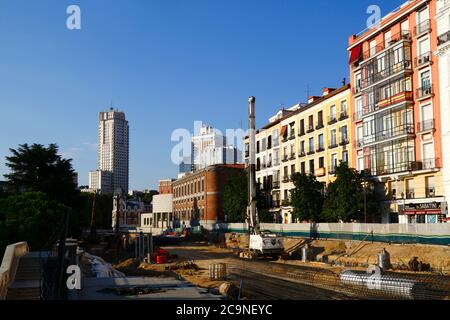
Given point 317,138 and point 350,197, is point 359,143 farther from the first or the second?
point 317,138

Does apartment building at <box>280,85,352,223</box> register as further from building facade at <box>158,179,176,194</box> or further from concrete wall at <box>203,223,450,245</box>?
building facade at <box>158,179,176,194</box>

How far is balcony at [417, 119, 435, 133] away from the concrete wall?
10947 millimetres

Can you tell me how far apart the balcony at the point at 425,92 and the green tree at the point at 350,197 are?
10.9m

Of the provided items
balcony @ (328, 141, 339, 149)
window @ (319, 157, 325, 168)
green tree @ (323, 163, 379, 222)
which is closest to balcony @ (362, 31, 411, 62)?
balcony @ (328, 141, 339, 149)

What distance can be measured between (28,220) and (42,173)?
30.9 meters

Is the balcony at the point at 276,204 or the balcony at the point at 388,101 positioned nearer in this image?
the balcony at the point at 388,101

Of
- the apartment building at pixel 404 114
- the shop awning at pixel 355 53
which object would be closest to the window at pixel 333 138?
the apartment building at pixel 404 114

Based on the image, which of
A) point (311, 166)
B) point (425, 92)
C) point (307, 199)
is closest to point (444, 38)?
point (425, 92)

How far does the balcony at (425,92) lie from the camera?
48.2m

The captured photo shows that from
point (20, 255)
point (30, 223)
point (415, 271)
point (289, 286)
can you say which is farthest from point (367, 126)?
point (20, 255)

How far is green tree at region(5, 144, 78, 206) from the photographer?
6438 centimetres

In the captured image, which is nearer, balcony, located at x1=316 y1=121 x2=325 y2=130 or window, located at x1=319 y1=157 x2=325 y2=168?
window, located at x1=319 y1=157 x2=325 y2=168

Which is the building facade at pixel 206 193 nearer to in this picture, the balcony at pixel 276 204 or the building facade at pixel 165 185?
the balcony at pixel 276 204

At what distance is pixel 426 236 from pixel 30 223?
31.2 meters
